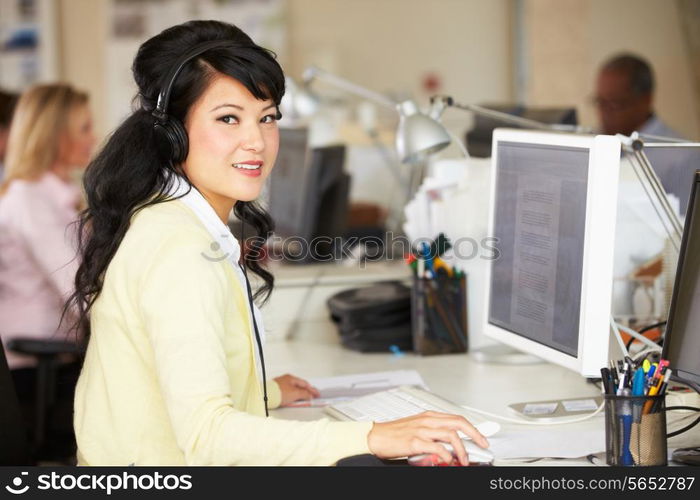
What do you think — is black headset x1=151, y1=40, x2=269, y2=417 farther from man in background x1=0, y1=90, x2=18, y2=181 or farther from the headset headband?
man in background x1=0, y1=90, x2=18, y2=181

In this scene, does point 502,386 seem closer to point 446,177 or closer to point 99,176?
point 446,177

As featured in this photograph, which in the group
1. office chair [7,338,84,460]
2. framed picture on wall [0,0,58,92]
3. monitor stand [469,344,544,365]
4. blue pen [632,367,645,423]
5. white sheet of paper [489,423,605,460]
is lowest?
office chair [7,338,84,460]

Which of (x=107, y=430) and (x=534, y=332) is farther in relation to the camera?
(x=534, y=332)

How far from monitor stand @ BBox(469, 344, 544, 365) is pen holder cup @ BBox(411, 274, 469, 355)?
0.20 feet

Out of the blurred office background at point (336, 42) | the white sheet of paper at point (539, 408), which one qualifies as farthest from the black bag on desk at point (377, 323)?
the blurred office background at point (336, 42)

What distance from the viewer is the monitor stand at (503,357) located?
6.18 ft

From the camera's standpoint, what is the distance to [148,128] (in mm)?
1328

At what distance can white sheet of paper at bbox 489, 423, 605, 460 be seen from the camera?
1.29 m

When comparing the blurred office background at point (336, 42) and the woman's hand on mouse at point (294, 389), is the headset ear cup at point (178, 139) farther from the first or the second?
the blurred office background at point (336, 42)

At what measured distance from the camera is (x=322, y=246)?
307 centimetres

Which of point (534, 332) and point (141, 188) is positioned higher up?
point (141, 188)

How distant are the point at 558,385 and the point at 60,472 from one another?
37.8 inches

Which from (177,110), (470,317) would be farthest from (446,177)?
(177,110)

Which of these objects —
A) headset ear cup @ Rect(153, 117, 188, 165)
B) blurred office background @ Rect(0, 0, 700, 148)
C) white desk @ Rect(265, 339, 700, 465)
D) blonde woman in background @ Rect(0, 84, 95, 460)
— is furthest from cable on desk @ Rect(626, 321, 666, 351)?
blurred office background @ Rect(0, 0, 700, 148)
